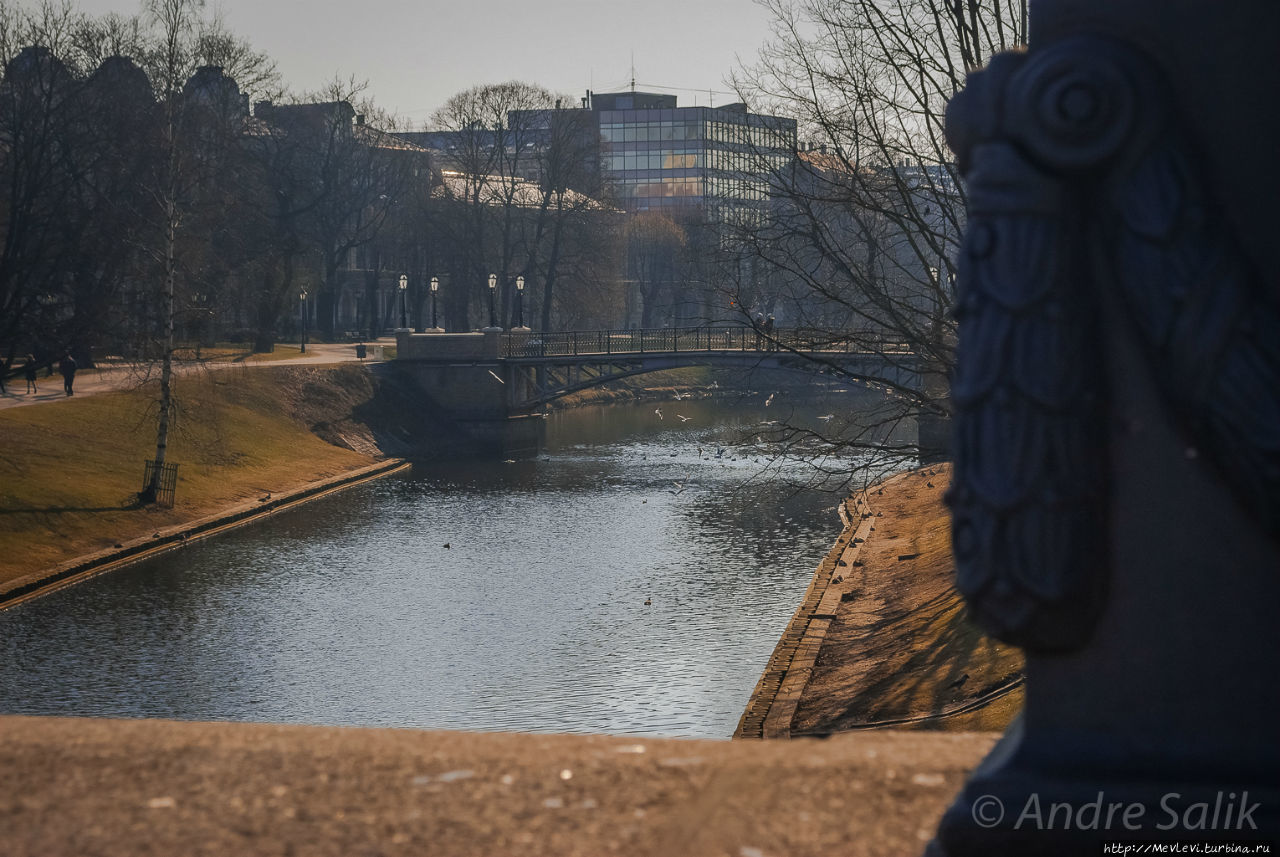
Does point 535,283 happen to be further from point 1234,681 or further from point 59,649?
point 1234,681

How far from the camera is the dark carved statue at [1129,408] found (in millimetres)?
2271

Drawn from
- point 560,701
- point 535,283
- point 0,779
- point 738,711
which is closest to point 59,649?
point 560,701

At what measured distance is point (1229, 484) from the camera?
2.28 metres

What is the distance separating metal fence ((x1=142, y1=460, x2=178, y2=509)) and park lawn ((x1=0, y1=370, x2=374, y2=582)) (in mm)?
269

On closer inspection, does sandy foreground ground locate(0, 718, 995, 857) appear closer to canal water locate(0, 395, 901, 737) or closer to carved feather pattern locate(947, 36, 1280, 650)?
carved feather pattern locate(947, 36, 1280, 650)

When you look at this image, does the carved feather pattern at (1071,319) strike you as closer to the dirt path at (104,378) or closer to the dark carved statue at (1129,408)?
the dark carved statue at (1129,408)

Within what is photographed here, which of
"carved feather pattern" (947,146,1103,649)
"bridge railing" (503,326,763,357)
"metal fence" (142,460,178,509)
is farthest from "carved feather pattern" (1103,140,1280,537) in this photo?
"bridge railing" (503,326,763,357)

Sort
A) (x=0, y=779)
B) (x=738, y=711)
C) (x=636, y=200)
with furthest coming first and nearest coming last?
(x=636, y=200) → (x=738, y=711) → (x=0, y=779)

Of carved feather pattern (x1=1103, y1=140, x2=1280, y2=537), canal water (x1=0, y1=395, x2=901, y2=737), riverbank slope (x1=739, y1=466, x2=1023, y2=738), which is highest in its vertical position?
carved feather pattern (x1=1103, y1=140, x2=1280, y2=537)

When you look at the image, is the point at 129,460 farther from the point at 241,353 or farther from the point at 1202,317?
the point at 1202,317

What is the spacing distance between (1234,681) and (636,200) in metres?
96.9

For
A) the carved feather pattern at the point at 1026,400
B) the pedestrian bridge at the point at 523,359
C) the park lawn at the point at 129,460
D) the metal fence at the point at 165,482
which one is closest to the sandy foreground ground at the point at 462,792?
the carved feather pattern at the point at 1026,400

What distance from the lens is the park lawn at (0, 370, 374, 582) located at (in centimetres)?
2581

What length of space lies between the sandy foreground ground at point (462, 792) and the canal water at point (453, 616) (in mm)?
12429
